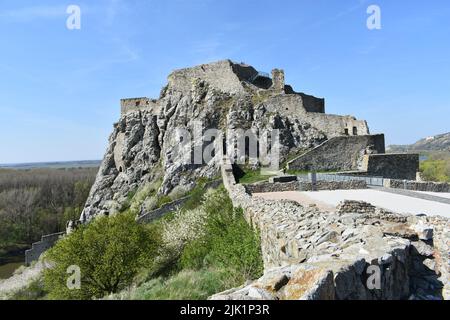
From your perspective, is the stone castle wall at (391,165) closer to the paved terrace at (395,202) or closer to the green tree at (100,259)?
the paved terrace at (395,202)

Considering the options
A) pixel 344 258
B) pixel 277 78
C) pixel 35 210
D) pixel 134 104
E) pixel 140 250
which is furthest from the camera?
pixel 35 210

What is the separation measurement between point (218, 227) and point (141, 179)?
89.5 ft

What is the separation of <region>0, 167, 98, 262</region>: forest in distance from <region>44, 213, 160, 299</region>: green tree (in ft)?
162

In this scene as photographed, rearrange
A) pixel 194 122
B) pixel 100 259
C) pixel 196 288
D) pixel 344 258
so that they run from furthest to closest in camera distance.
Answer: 1. pixel 194 122
2. pixel 100 259
3. pixel 196 288
4. pixel 344 258

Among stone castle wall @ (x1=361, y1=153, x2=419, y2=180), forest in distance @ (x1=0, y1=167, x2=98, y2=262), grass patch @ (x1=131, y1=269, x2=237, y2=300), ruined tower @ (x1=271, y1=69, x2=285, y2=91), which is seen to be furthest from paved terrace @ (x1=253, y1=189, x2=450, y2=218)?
forest in distance @ (x1=0, y1=167, x2=98, y2=262)

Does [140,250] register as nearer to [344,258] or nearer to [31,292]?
[344,258]

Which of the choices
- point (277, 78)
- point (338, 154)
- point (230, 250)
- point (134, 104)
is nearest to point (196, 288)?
point (230, 250)

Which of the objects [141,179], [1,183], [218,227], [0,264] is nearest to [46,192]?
[1,183]

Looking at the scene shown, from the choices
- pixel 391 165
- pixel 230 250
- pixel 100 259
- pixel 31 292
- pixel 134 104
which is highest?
pixel 134 104

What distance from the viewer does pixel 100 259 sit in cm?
1631

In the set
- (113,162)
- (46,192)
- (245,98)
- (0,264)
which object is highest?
(245,98)

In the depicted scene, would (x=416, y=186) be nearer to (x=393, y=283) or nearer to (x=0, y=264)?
(x=393, y=283)

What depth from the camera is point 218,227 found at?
13328mm

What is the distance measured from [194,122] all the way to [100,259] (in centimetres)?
2069
